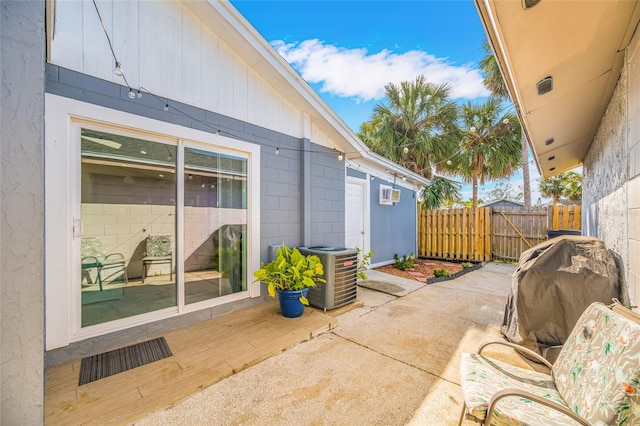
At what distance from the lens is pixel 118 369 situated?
229 cm

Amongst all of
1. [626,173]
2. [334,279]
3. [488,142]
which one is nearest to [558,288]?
[626,173]

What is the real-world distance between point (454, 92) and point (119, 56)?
9.69m

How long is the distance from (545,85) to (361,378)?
131 inches

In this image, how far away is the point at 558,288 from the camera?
263 centimetres

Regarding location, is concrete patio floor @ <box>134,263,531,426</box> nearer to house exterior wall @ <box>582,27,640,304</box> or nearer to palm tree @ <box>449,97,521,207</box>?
house exterior wall @ <box>582,27,640,304</box>

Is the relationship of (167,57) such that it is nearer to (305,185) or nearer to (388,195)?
(305,185)

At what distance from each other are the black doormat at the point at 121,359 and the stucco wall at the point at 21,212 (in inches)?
43.3

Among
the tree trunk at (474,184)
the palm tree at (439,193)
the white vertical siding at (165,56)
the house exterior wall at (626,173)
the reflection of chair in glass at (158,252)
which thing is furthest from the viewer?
the tree trunk at (474,184)

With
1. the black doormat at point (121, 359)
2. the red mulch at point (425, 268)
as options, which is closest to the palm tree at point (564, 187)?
the red mulch at point (425, 268)

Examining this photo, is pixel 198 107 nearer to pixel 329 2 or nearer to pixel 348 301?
pixel 348 301

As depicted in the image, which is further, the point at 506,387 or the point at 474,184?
the point at 474,184

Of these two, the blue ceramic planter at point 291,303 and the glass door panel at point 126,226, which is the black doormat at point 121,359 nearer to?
the glass door panel at point 126,226

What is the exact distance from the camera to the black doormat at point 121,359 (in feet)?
7.30

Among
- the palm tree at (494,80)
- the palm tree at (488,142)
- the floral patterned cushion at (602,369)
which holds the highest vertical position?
the palm tree at (494,80)
